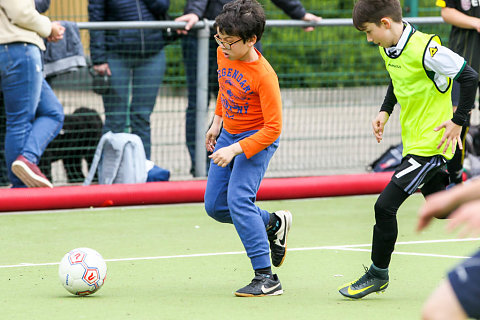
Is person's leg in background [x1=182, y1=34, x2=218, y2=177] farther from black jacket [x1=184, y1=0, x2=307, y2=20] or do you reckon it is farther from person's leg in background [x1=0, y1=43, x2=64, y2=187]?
person's leg in background [x1=0, y1=43, x2=64, y2=187]

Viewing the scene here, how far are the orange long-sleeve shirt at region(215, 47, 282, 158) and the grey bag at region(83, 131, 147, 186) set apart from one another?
11.5 feet

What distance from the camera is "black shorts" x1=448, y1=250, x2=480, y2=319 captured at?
10.1 ft

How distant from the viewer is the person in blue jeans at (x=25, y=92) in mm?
8289

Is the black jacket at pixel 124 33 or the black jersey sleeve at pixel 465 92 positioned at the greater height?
the black jersey sleeve at pixel 465 92

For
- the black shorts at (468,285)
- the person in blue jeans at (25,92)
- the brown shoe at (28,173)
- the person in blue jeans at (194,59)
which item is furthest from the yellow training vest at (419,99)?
the person in blue jeans at (194,59)

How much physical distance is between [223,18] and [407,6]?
6172 mm

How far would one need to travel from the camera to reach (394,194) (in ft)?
17.6

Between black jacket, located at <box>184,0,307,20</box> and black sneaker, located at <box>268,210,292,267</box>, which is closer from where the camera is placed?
black sneaker, located at <box>268,210,292,267</box>

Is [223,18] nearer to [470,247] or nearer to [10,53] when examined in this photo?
[470,247]

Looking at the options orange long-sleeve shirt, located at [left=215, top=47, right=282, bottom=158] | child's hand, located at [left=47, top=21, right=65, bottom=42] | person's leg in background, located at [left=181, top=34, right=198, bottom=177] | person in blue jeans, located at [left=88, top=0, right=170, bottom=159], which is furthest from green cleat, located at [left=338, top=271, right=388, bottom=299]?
person's leg in background, located at [left=181, top=34, right=198, bottom=177]

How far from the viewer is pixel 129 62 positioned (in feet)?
31.2

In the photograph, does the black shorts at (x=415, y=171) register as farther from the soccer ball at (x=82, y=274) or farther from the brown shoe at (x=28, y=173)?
the brown shoe at (x=28, y=173)

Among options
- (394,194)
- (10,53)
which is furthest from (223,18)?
(10,53)

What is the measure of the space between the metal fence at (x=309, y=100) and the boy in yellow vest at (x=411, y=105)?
14.5ft
